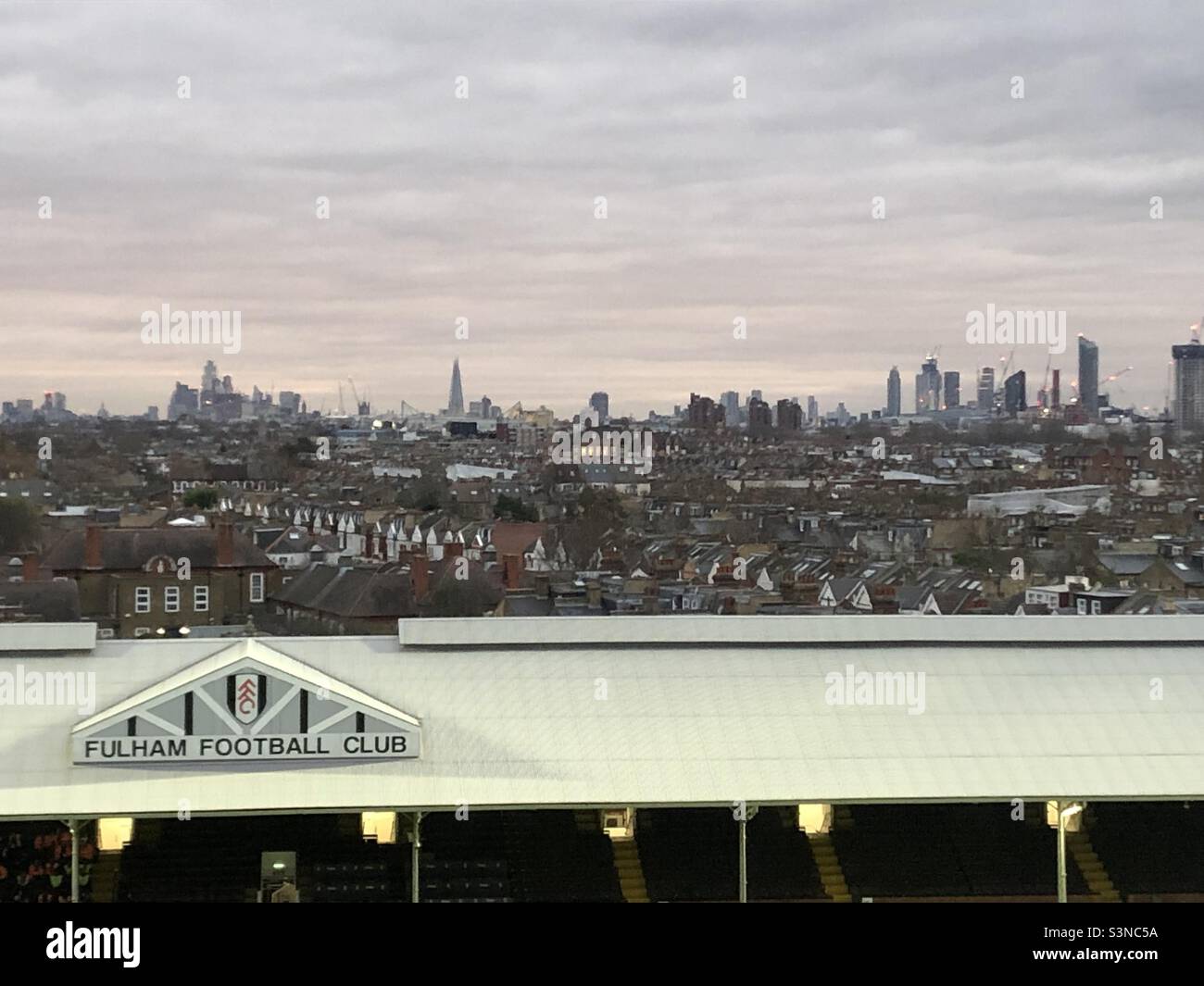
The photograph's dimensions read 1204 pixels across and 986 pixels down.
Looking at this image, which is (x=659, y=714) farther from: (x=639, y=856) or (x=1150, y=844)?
(x=1150, y=844)

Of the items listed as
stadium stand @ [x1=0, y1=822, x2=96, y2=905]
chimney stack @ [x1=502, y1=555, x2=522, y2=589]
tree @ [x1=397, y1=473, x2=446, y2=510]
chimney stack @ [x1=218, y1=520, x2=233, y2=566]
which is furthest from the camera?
tree @ [x1=397, y1=473, x2=446, y2=510]

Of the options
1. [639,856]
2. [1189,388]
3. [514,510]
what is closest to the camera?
[639,856]

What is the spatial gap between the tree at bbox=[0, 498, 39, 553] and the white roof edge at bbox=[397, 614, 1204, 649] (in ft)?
163

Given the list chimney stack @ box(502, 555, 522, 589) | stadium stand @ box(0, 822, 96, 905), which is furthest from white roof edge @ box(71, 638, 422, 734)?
chimney stack @ box(502, 555, 522, 589)

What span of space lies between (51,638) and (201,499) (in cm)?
6334

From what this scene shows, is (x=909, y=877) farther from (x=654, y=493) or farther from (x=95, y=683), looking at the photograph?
(x=654, y=493)

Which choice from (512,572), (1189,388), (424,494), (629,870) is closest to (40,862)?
(629,870)

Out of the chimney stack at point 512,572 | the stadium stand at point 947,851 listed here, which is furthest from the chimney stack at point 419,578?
the stadium stand at point 947,851

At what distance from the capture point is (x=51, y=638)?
22.7 meters

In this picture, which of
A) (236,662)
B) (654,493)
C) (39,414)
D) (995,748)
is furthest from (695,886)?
(39,414)

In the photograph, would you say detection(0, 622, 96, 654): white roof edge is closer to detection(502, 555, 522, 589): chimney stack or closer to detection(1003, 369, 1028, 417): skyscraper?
detection(502, 555, 522, 589): chimney stack

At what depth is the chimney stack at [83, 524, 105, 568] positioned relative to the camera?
50594 mm

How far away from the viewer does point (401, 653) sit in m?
23.2
